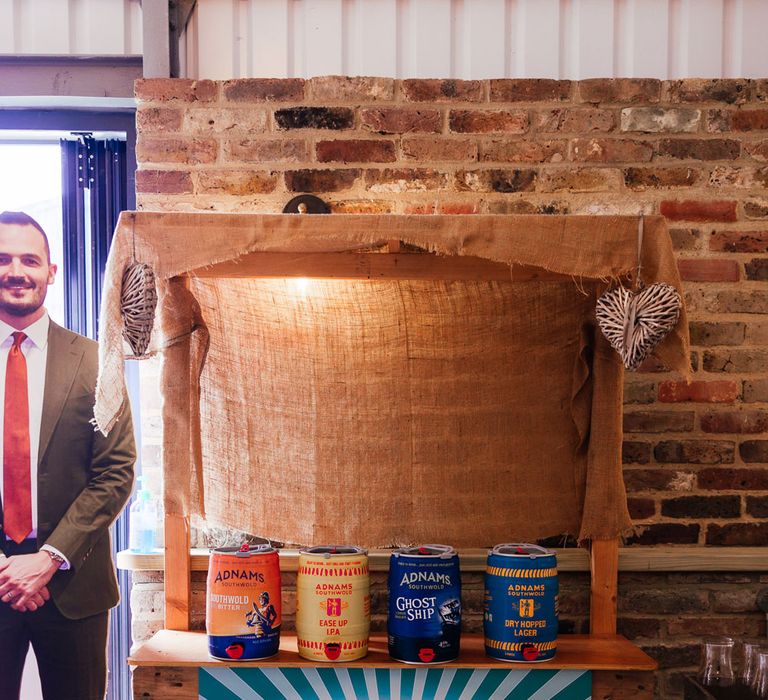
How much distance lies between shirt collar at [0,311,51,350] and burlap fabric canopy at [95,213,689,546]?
1.74 ft

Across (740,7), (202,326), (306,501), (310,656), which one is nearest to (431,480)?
(306,501)

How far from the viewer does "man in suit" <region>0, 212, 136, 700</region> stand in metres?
2.18

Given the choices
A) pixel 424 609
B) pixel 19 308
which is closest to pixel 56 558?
pixel 19 308

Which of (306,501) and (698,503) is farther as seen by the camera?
(698,503)

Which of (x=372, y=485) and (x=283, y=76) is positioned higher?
(x=283, y=76)

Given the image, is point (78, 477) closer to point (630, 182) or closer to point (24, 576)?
point (24, 576)

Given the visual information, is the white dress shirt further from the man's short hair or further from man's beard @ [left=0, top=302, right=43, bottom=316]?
the man's short hair

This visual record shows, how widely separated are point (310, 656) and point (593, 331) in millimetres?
1031

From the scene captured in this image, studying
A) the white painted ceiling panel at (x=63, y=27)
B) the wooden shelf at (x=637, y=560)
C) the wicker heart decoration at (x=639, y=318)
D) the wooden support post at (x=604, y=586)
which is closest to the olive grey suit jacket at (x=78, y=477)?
A: the wooden shelf at (x=637, y=560)

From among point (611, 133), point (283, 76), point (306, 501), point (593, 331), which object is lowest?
point (306, 501)

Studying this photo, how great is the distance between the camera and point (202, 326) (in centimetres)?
200

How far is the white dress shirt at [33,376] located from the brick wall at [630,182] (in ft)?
1.80

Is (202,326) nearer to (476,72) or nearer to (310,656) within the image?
(310,656)

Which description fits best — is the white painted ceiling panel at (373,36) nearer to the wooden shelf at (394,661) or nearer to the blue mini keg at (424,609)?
the blue mini keg at (424,609)
